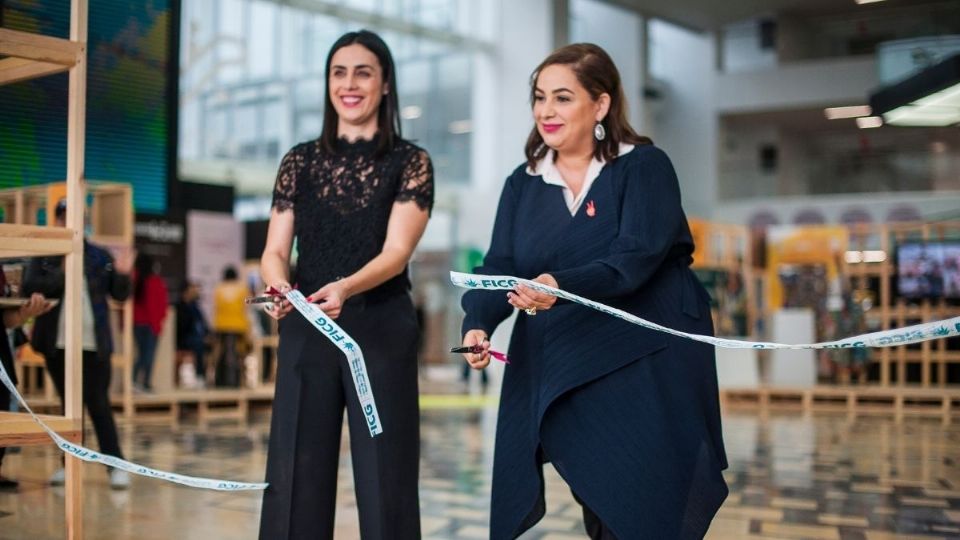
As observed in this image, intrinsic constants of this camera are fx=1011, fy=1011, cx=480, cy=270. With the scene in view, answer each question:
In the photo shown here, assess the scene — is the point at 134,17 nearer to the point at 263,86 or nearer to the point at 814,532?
the point at 263,86

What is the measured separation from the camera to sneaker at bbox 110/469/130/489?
509 cm

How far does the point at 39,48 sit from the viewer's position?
275 centimetres

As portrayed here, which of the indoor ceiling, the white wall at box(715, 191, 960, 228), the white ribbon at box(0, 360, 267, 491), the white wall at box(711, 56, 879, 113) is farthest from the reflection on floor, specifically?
the white wall at box(711, 56, 879, 113)

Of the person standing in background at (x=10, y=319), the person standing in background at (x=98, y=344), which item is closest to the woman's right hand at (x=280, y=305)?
the person standing in background at (x=10, y=319)

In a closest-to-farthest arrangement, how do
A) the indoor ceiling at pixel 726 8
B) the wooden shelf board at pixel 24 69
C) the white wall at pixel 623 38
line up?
1. the wooden shelf board at pixel 24 69
2. the indoor ceiling at pixel 726 8
3. the white wall at pixel 623 38

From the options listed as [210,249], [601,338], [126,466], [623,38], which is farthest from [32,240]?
[623,38]

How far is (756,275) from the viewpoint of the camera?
1415cm

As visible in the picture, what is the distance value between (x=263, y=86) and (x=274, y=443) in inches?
635

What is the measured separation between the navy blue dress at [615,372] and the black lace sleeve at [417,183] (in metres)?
0.31

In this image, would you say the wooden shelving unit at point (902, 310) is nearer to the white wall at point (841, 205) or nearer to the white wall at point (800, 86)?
the white wall at point (841, 205)

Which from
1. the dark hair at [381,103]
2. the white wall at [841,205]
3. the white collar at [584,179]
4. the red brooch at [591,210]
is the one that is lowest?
the red brooch at [591,210]

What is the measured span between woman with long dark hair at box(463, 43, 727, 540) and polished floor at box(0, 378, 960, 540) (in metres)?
1.76

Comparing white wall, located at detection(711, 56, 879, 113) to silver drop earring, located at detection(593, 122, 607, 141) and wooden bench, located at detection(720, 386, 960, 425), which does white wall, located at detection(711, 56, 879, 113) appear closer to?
wooden bench, located at detection(720, 386, 960, 425)

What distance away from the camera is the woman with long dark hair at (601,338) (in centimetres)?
216
